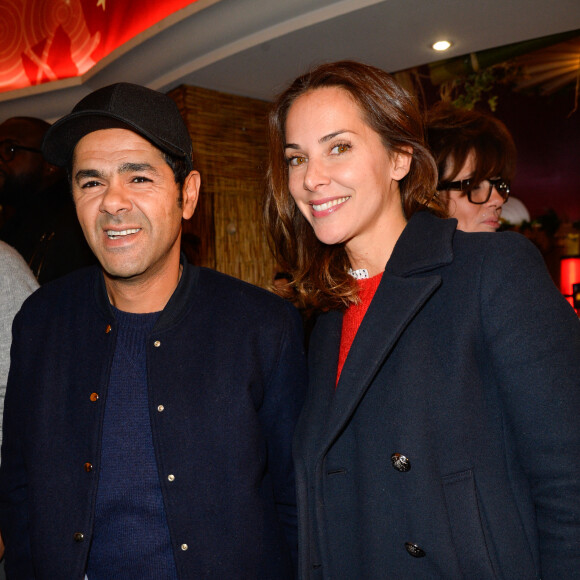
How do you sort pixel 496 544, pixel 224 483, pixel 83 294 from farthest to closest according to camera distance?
pixel 83 294 < pixel 224 483 < pixel 496 544

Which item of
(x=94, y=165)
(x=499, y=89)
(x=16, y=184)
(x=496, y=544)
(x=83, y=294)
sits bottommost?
(x=496, y=544)

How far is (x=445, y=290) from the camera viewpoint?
1232mm

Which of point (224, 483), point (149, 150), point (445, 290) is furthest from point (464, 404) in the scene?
point (149, 150)

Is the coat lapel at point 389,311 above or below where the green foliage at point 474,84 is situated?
below

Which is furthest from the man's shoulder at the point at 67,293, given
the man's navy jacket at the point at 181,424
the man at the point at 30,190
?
the man at the point at 30,190

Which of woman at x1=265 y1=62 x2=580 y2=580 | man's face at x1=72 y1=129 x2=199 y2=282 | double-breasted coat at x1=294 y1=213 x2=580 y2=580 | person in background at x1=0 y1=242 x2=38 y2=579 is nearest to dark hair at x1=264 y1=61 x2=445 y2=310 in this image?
woman at x1=265 y1=62 x2=580 y2=580

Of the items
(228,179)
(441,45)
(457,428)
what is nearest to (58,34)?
(228,179)

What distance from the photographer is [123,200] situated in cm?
146

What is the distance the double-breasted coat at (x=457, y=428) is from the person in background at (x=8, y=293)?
3.48ft

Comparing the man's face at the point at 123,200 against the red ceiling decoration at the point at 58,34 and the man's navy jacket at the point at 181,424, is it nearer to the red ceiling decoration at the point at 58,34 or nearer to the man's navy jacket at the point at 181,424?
the man's navy jacket at the point at 181,424

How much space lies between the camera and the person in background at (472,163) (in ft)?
7.83

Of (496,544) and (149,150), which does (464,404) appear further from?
(149,150)

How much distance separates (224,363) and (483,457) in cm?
73

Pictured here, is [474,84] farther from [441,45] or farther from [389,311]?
[389,311]
